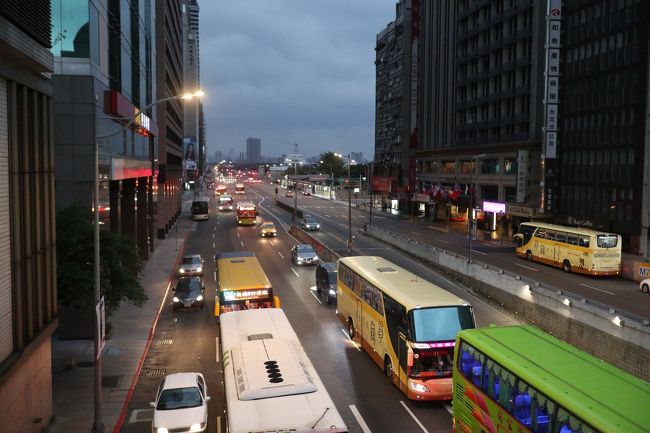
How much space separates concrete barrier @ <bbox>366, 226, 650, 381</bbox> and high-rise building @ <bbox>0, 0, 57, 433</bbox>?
66.4ft

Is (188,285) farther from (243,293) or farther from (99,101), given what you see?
(99,101)

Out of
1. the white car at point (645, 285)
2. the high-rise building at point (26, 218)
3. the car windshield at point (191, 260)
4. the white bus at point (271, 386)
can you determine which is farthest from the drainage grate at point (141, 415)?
the white car at point (645, 285)

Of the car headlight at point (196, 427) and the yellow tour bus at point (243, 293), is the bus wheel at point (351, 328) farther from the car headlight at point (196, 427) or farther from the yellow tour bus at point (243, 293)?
the car headlight at point (196, 427)

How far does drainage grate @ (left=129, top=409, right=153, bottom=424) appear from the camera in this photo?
59.4ft

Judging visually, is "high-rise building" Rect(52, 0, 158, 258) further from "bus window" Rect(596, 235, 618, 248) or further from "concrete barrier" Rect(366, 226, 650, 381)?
"bus window" Rect(596, 235, 618, 248)

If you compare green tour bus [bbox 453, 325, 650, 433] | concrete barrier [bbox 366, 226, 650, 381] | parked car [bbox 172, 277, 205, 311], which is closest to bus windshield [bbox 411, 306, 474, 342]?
green tour bus [bbox 453, 325, 650, 433]

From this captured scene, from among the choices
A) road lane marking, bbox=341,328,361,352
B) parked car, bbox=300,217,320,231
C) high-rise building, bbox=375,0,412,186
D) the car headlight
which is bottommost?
road lane marking, bbox=341,328,361,352

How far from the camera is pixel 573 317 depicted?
25719 millimetres

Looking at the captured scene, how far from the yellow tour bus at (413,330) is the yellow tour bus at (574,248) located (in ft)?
80.4

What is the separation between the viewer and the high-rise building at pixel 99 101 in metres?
25.7

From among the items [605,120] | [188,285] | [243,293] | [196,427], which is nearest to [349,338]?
[243,293]

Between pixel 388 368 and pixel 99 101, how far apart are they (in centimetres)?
1821

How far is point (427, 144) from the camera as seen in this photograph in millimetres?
102875

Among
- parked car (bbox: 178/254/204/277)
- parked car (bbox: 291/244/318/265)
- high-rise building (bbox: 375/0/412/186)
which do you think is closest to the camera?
parked car (bbox: 178/254/204/277)
